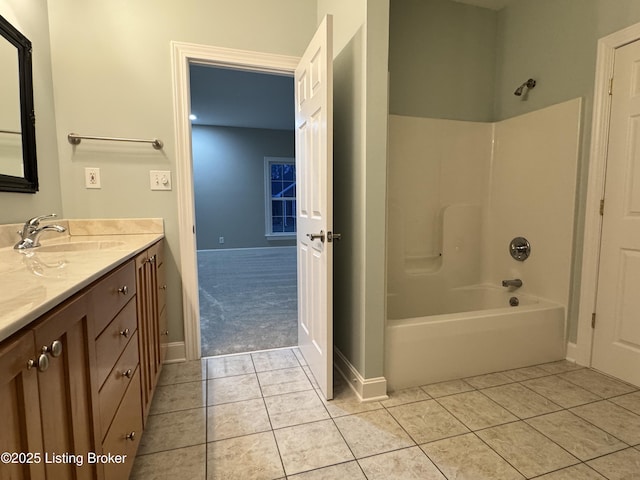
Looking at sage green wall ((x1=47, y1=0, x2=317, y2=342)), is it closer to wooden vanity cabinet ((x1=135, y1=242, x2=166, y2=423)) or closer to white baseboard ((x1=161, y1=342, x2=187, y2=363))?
white baseboard ((x1=161, y1=342, x2=187, y2=363))

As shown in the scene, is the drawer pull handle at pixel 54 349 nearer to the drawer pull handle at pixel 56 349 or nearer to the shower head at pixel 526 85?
the drawer pull handle at pixel 56 349

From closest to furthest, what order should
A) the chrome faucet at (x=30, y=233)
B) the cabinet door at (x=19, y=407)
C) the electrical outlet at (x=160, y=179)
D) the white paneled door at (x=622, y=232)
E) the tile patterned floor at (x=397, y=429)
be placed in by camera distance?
the cabinet door at (x=19, y=407) < the tile patterned floor at (x=397, y=429) < the chrome faucet at (x=30, y=233) < the white paneled door at (x=622, y=232) < the electrical outlet at (x=160, y=179)

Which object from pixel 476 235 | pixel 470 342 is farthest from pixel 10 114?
pixel 476 235

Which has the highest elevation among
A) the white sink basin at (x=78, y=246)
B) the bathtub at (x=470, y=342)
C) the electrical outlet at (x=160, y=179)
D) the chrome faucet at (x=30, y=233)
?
the electrical outlet at (x=160, y=179)

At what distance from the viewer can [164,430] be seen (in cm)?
148

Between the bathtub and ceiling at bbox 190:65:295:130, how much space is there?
9.01 feet

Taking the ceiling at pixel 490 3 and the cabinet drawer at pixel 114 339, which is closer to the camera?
the cabinet drawer at pixel 114 339

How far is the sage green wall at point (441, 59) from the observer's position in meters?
2.36

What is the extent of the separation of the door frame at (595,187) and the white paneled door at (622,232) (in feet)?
0.09

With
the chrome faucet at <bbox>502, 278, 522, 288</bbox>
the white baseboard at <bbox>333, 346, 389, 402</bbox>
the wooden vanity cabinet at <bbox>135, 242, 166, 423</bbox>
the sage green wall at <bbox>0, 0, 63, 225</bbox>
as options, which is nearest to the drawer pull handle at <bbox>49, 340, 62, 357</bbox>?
the wooden vanity cabinet at <bbox>135, 242, 166, 423</bbox>

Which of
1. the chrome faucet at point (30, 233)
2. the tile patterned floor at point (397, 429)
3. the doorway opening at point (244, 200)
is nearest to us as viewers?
the tile patterned floor at point (397, 429)

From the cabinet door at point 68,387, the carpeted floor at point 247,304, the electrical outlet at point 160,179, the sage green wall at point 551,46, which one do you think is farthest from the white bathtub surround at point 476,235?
the electrical outlet at point 160,179

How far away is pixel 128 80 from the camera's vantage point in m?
1.95

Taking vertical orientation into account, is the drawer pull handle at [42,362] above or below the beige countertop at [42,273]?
below
